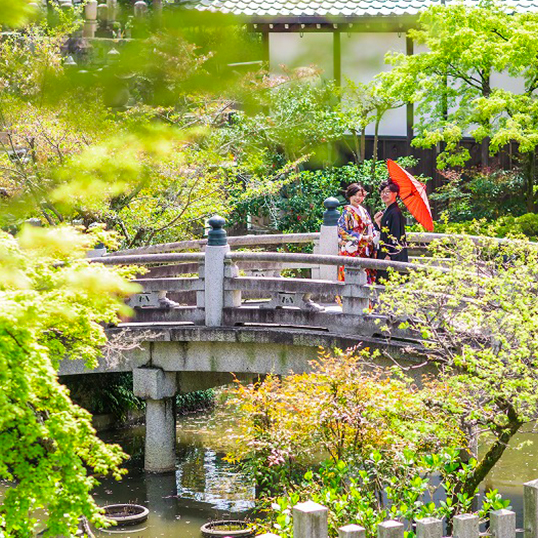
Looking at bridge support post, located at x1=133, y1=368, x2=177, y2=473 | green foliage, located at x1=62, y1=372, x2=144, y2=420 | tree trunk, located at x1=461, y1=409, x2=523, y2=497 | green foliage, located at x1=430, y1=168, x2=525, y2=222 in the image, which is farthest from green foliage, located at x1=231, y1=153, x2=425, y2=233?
tree trunk, located at x1=461, y1=409, x2=523, y2=497

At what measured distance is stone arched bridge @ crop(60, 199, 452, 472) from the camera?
41.8ft

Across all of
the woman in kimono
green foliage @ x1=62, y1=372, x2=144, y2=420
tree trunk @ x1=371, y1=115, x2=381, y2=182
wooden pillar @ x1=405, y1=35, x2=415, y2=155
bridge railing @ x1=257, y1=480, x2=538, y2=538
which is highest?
wooden pillar @ x1=405, y1=35, x2=415, y2=155

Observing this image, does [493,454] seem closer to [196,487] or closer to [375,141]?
[196,487]

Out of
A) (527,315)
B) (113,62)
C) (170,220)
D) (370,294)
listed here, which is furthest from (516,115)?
(113,62)

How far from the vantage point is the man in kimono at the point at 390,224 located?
41.6ft

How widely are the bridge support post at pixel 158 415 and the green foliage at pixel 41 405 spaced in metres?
5.59

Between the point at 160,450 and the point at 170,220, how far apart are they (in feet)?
13.6

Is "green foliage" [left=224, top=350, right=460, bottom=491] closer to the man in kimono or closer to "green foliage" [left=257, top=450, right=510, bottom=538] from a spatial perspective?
"green foliage" [left=257, top=450, right=510, bottom=538]

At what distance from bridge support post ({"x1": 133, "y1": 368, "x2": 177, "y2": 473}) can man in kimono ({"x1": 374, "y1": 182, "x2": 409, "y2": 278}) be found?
3.18 metres

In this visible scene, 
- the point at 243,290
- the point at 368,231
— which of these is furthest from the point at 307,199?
the point at 243,290

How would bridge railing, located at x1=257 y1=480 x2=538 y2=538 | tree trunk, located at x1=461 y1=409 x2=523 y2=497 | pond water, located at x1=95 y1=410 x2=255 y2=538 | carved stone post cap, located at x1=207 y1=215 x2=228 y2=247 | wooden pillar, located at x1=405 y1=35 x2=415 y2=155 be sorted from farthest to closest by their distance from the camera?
wooden pillar, located at x1=405 y1=35 x2=415 y2=155, carved stone post cap, located at x1=207 y1=215 x2=228 y2=247, pond water, located at x1=95 y1=410 x2=255 y2=538, tree trunk, located at x1=461 y1=409 x2=523 y2=497, bridge railing, located at x1=257 y1=480 x2=538 y2=538

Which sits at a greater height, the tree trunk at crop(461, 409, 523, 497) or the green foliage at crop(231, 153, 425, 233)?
the green foliage at crop(231, 153, 425, 233)

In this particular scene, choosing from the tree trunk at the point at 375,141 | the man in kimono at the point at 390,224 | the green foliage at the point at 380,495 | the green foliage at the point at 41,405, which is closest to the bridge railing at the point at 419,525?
the green foliage at the point at 380,495

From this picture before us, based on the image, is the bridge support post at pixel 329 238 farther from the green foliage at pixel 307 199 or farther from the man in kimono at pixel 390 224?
the green foliage at pixel 307 199
